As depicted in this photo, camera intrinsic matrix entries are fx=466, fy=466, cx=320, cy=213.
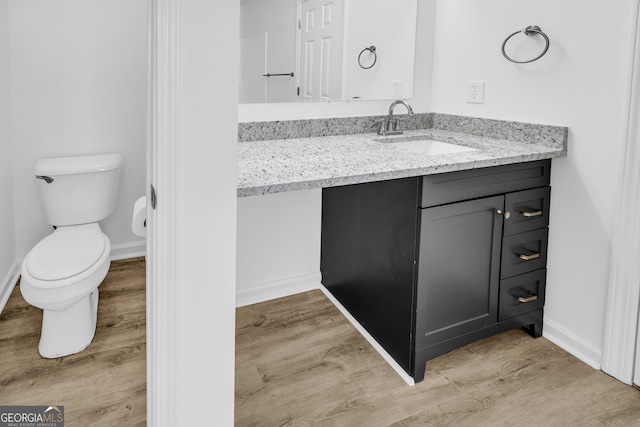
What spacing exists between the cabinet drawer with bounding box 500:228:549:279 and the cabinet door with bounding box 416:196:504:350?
0.15ft

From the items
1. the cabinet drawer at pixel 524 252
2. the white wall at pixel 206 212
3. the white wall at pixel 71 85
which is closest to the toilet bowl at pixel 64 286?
the white wall at pixel 71 85

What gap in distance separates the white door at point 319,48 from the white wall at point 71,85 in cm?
108

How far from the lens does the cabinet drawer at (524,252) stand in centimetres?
185

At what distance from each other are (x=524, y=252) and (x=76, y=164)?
2129 millimetres

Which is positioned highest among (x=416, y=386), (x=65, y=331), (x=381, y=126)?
(x=381, y=126)

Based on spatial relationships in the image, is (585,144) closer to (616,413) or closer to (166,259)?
(616,413)

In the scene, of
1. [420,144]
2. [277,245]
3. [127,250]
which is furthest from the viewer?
[127,250]

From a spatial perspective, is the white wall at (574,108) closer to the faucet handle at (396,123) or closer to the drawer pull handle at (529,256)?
the drawer pull handle at (529,256)

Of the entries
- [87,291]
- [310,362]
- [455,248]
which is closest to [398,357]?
[310,362]

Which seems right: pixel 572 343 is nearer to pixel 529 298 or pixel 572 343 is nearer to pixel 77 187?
pixel 529 298

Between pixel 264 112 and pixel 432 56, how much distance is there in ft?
3.11

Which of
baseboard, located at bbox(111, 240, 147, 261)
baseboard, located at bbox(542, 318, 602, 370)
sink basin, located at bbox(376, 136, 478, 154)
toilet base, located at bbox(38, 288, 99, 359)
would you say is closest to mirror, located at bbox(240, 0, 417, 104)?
sink basin, located at bbox(376, 136, 478, 154)

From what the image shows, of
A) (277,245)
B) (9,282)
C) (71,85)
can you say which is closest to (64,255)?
(9,282)

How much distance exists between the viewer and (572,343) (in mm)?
1908
